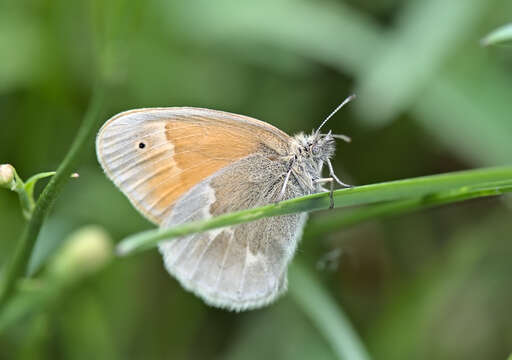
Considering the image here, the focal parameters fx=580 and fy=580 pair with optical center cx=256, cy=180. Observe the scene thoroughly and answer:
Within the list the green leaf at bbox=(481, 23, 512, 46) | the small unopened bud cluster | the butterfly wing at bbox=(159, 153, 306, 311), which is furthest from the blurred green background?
the green leaf at bbox=(481, 23, 512, 46)

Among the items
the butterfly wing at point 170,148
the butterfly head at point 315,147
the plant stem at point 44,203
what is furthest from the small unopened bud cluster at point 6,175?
the butterfly head at point 315,147

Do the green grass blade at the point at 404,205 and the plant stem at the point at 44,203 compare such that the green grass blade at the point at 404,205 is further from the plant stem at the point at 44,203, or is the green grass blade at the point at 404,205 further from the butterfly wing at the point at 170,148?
the plant stem at the point at 44,203

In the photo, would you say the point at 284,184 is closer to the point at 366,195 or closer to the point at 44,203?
the point at 366,195

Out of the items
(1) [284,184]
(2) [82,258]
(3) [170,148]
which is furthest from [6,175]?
(1) [284,184]

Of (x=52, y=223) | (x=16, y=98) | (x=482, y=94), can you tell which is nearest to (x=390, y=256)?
(x=482, y=94)

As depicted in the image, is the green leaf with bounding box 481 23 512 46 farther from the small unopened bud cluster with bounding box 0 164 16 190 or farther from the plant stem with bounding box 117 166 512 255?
the small unopened bud cluster with bounding box 0 164 16 190

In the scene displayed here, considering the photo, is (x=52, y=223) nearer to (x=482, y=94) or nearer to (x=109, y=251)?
(x=109, y=251)
